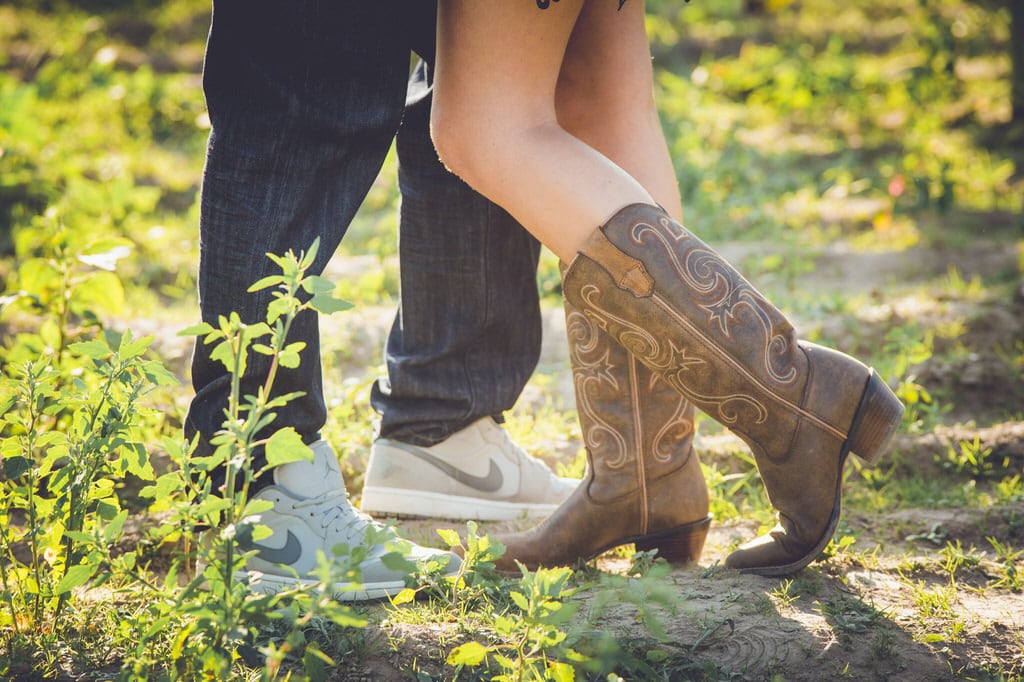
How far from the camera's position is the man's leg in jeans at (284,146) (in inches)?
56.2

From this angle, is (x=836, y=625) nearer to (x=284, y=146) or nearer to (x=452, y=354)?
(x=452, y=354)

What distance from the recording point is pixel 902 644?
4.74 feet

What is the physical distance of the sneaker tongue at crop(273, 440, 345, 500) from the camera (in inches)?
62.9

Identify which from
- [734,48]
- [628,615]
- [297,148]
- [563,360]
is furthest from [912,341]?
[734,48]

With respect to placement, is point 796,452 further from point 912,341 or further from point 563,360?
point 563,360

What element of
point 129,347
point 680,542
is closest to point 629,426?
point 680,542

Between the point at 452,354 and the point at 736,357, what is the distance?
677 millimetres

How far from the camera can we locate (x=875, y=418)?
1524 mm

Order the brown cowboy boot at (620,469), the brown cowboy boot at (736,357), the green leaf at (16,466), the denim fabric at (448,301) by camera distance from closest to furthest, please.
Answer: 1. the green leaf at (16,466)
2. the brown cowboy boot at (736,357)
3. the brown cowboy boot at (620,469)
4. the denim fabric at (448,301)

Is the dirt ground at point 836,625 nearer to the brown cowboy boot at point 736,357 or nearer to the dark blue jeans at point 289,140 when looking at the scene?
the brown cowboy boot at point 736,357

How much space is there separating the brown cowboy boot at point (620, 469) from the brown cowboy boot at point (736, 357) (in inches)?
5.3

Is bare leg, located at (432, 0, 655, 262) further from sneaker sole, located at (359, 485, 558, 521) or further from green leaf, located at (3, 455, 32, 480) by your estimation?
green leaf, located at (3, 455, 32, 480)

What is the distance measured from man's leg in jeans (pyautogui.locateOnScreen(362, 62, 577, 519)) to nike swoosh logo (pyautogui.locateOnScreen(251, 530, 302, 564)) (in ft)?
1.20

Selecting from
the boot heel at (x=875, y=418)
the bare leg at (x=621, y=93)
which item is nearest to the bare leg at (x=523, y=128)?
the bare leg at (x=621, y=93)
